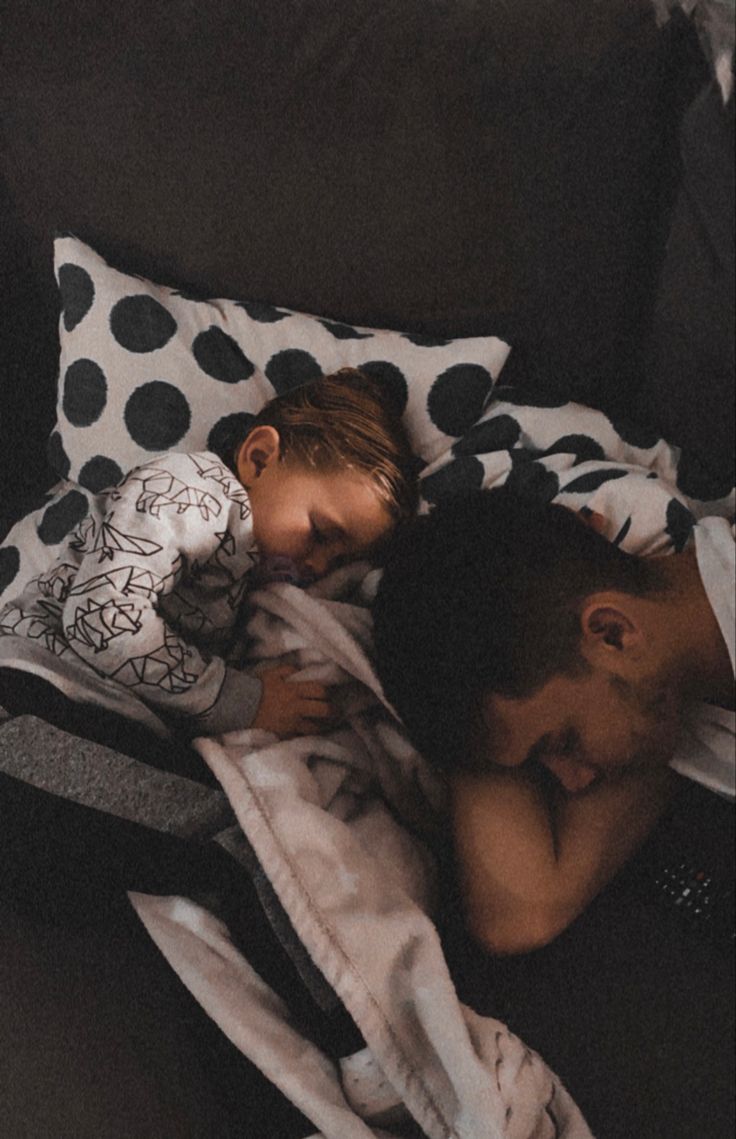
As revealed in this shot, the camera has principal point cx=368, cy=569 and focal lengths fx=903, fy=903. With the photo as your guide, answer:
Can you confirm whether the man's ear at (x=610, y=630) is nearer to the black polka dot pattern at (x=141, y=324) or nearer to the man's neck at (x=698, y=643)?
the man's neck at (x=698, y=643)

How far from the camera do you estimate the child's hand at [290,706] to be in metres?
0.91

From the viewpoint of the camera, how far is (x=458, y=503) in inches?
35.5

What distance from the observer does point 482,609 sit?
2.68 feet

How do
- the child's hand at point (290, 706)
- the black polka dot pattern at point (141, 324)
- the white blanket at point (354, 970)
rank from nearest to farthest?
the white blanket at point (354, 970) → the child's hand at point (290, 706) → the black polka dot pattern at point (141, 324)

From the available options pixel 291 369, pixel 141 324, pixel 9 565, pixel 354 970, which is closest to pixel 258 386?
pixel 291 369

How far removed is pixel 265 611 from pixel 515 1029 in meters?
0.47

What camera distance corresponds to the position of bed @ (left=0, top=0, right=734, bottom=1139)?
2.39 feet

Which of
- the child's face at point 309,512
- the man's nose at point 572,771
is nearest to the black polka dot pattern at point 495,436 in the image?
the child's face at point 309,512

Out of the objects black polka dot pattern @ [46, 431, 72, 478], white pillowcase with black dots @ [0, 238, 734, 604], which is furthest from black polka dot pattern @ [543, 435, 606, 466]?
black polka dot pattern @ [46, 431, 72, 478]

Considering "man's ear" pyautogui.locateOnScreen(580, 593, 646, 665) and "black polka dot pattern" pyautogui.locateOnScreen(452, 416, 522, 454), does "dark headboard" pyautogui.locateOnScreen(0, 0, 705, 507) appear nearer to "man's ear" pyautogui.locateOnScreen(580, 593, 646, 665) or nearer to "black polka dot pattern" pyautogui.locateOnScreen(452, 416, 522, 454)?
"black polka dot pattern" pyautogui.locateOnScreen(452, 416, 522, 454)

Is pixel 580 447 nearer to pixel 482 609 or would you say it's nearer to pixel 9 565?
pixel 482 609

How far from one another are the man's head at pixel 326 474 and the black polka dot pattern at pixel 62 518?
22cm

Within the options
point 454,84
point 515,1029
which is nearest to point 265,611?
point 515,1029

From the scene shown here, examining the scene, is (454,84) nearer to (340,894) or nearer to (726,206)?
(726,206)
